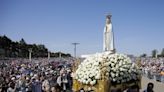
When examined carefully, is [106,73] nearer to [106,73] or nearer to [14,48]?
[106,73]

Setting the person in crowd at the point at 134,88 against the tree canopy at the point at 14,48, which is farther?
the tree canopy at the point at 14,48

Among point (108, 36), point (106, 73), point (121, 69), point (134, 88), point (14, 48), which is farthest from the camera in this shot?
point (14, 48)

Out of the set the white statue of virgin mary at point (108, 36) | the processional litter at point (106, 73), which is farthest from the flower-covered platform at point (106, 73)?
the white statue of virgin mary at point (108, 36)

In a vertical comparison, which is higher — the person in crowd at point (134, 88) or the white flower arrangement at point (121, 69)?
the white flower arrangement at point (121, 69)

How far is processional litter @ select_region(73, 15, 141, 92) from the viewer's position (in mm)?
7891

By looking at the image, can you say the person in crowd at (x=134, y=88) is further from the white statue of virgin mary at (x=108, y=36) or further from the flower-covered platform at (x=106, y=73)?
the white statue of virgin mary at (x=108, y=36)

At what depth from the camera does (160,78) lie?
34438 mm

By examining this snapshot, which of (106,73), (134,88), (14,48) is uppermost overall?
(14,48)

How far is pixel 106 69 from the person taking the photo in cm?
789

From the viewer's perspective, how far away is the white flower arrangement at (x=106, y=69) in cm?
796

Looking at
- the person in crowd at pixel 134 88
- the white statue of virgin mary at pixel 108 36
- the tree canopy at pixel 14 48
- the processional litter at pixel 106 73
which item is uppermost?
the tree canopy at pixel 14 48

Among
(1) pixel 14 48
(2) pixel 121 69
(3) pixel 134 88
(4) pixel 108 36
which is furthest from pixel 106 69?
(1) pixel 14 48

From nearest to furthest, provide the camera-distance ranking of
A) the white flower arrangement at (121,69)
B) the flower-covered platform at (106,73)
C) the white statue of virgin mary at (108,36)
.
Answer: the flower-covered platform at (106,73), the white flower arrangement at (121,69), the white statue of virgin mary at (108,36)

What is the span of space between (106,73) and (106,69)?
8 centimetres
